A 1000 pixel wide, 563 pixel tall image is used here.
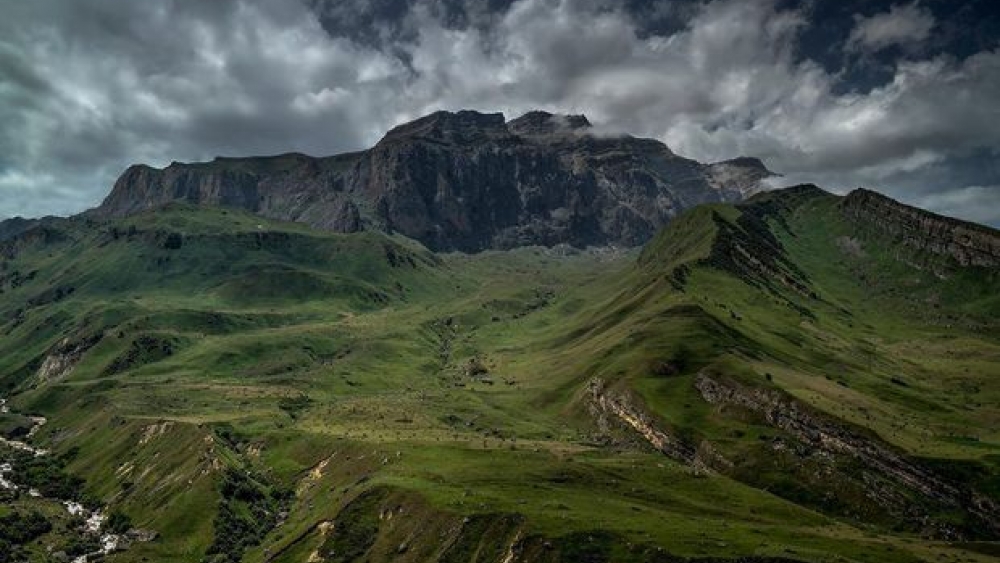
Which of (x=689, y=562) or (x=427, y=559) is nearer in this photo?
(x=689, y=562)

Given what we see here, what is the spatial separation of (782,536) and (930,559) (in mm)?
28944

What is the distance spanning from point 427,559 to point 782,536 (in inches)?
3105

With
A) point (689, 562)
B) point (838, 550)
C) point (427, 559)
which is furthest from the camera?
point (427, 559)

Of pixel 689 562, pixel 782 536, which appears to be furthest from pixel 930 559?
pixel 689 562

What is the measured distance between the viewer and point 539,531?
614ft

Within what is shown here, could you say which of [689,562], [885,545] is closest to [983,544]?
[885,545]

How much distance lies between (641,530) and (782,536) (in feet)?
103

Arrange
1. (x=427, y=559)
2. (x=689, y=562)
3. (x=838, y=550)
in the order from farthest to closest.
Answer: (x=427, y=559)
(x=838, y=550)
(x=689, y=562)

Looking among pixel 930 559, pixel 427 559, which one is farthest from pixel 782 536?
pixel 427 559

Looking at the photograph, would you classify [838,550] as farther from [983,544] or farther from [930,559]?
[983,544]

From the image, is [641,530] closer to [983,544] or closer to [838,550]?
[838,550]

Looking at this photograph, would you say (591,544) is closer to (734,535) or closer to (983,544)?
(734,535)

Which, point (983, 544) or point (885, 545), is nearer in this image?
point (885, 545)

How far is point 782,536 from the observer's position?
188m
